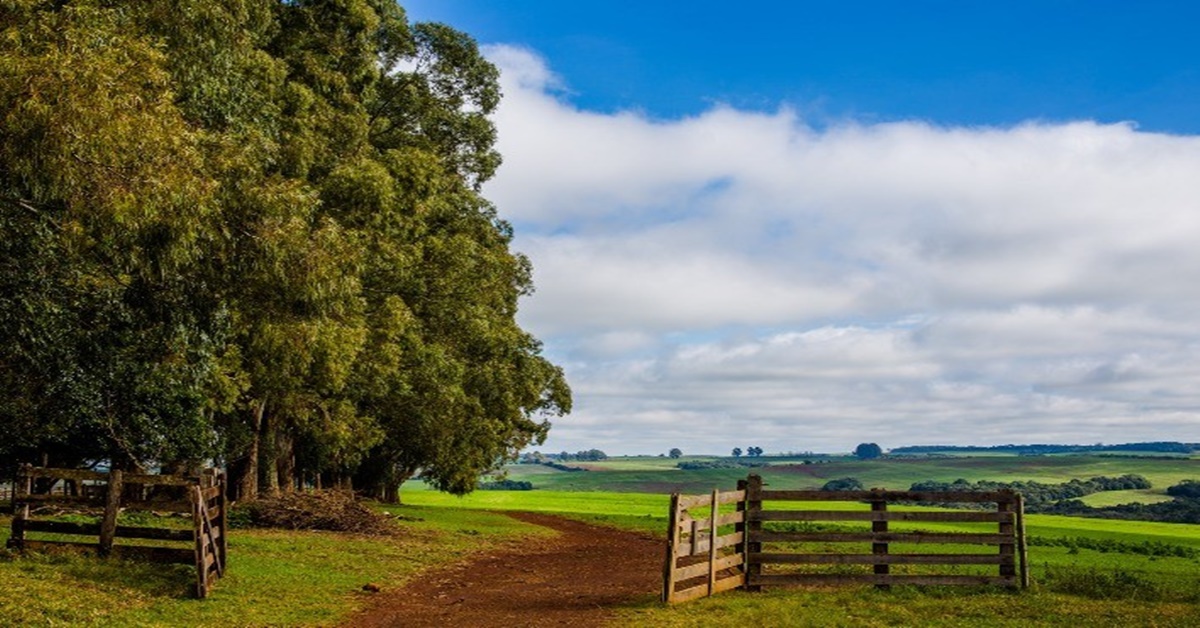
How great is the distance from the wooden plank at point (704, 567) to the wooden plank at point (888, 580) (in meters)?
0.66

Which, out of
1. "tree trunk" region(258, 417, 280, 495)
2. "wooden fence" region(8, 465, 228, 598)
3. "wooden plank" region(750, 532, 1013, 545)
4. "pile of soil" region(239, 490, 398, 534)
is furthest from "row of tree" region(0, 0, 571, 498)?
"wooden plank" region(750, 532, 1013, 545)

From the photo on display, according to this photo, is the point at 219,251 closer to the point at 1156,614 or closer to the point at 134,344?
the point at 134,344

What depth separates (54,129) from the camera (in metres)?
13.1

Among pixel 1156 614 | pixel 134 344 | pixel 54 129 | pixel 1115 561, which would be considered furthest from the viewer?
pixel 1115 561

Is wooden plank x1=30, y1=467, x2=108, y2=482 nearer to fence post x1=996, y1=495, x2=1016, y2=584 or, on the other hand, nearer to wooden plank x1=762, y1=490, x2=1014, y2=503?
wooden plank x1=762, y1=490, x2=1014, y2=503

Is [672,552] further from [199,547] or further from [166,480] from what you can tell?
[166,480]

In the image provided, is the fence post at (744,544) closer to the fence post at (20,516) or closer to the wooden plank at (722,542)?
the wooden plank at (722,542)

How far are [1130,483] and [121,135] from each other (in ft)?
473

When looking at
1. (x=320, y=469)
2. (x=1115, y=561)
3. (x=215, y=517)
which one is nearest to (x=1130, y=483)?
(x=1115, y=561)

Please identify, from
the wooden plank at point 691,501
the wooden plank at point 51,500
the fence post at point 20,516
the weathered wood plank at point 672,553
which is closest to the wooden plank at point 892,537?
the wooden plank at point 691,501

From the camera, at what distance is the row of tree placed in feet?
47.1

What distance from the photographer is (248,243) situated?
1858 centimetres

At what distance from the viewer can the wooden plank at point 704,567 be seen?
654 inches

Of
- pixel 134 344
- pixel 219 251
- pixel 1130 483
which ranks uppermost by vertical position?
pixel 219 251
